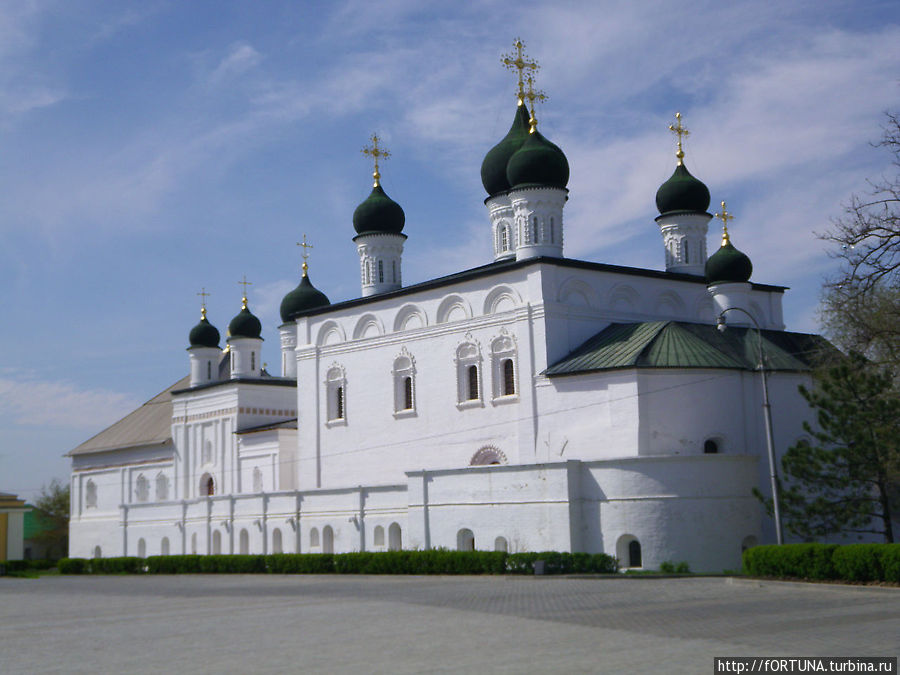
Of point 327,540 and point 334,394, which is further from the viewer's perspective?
point 334,394

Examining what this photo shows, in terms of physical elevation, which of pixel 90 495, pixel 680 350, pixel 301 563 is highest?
pixel 680 350

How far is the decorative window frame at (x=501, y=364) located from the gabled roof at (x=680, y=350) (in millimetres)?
1305

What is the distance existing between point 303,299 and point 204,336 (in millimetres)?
6054

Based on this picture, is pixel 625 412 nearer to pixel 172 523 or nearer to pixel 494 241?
pixel 494 241

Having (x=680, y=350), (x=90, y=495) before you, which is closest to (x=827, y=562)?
(x=680, y=350)

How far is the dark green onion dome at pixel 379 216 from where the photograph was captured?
117 feet

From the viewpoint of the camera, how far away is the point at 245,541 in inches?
1353

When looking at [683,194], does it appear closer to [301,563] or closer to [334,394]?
[334,394]

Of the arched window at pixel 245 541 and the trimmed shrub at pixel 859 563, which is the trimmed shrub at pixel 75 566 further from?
the trimmed shrub at pixel 859 563

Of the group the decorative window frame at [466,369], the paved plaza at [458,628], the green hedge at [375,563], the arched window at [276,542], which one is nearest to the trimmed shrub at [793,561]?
the paved plaza at [458,628]

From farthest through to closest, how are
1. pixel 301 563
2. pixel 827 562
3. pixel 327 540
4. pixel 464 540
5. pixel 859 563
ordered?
pixel 327 540, pixel 301 563, pixel 464 540, pixel 827 562, pixel 859 563

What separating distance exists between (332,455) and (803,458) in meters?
16.1

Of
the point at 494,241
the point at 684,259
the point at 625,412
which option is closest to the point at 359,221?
the point at 494,241

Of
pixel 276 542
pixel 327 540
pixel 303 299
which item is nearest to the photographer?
pixel 327 540
